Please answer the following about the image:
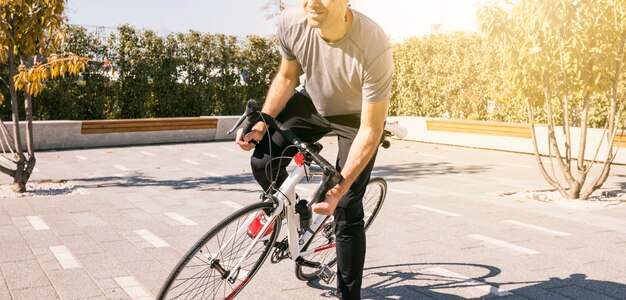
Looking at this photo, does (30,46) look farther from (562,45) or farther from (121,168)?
(562,45)

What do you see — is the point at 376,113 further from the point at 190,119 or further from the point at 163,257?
the point at 190,119

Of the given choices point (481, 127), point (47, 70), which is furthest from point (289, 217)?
point (481, 127)

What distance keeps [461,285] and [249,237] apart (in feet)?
5.97

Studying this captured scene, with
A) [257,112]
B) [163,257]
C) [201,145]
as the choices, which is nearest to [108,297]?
[163,257]

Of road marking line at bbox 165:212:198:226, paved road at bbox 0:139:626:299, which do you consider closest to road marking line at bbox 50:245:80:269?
paved road at bbox 0:139:626:299

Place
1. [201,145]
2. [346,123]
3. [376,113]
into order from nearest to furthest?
[376,113], [346,123], [201,145]

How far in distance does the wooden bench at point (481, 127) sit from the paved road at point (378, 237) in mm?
2974

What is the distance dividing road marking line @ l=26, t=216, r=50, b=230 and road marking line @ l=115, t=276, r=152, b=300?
195cm

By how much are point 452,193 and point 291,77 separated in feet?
17.3

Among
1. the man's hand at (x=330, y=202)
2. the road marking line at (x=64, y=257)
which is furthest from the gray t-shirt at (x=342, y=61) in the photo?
the road marking line at (x=64, y=257)

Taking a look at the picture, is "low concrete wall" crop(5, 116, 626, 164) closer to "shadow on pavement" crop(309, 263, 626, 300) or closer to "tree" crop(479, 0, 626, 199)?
Result: "tree" crop(479, 0, 626, 199)

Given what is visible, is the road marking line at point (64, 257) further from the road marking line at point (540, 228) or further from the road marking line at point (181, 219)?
the road marking line at point (540, 228)

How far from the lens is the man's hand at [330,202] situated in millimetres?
3131

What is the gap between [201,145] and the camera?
48.1ft
